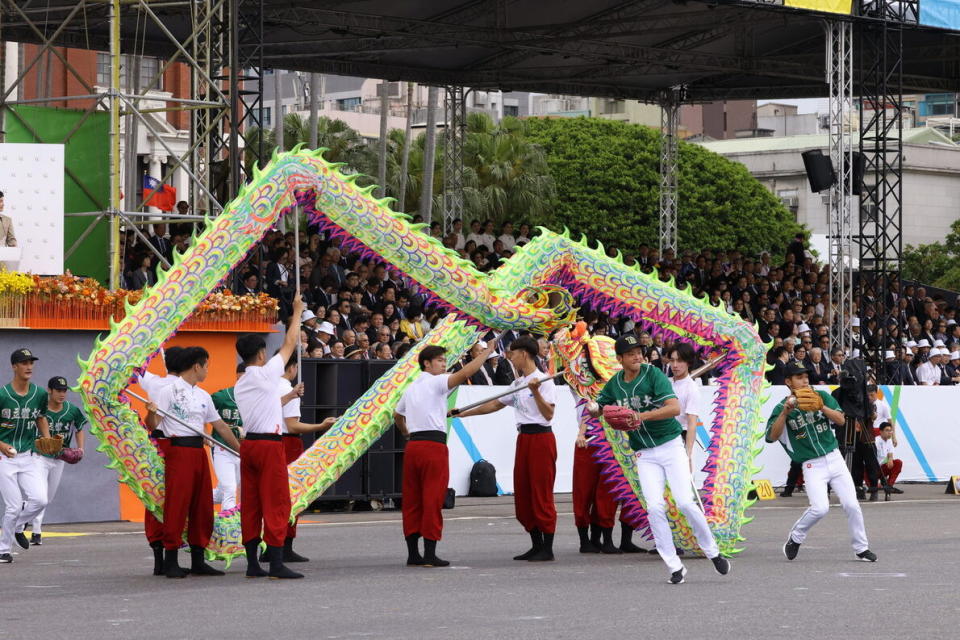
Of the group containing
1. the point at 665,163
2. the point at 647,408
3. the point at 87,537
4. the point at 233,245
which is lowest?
the point at 87,537

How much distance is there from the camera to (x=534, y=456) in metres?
13.5

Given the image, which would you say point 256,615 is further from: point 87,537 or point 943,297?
point 943,297

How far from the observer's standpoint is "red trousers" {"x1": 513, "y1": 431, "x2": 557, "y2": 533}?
13.3m

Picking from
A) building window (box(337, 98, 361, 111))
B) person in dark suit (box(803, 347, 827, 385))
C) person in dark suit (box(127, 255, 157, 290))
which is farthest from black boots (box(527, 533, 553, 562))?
building window (box(337, 98, 361, 111))

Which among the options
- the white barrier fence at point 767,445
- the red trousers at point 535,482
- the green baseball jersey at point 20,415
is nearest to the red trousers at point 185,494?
the green baseball jersey at point 20,415

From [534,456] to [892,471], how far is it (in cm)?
1129

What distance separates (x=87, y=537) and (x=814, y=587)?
798 cm

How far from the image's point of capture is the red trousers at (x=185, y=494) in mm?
11711

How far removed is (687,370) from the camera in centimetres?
1437

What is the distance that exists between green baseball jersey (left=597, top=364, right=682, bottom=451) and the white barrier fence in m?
8.43

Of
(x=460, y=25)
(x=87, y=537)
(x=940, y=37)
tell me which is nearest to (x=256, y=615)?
(x=87, y=537)

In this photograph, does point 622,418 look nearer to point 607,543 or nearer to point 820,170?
point 607,543

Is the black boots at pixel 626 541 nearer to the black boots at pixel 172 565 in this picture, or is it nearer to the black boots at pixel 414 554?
the black boots at pixel 414 554

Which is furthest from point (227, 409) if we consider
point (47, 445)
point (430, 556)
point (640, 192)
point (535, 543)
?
point (640, 192)
